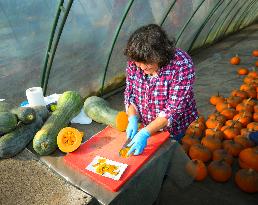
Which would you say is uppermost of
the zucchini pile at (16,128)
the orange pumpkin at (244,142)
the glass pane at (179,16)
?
the zucchini pile at (16,128)

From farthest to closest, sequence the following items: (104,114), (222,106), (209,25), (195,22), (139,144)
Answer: (209,25) → (195,22) → (222,106) → (104,114) → (139,144)

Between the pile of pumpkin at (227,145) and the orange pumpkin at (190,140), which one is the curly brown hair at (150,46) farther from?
the orange pumpkin at (190,140)

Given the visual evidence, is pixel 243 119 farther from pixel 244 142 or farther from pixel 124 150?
pixel 124 150

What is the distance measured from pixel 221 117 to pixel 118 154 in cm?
281

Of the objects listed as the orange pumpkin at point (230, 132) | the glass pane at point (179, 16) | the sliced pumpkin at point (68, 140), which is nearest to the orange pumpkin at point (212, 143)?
the orange pumpkin at point (230, 132)

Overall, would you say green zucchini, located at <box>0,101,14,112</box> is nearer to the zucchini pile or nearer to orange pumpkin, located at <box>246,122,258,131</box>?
the zucchini pile

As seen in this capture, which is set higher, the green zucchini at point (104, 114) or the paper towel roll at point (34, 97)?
the paper towel roll at point (34, 97)

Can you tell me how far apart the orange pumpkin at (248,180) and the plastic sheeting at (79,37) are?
305cm

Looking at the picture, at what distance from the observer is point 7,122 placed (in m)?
2.52

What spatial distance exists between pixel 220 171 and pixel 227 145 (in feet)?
1.74

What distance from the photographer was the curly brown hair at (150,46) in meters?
2.41

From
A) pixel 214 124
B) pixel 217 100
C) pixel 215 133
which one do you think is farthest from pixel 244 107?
pixel 215 133

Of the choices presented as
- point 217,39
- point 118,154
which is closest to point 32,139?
point 118,154

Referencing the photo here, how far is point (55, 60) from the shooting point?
4727 mm
